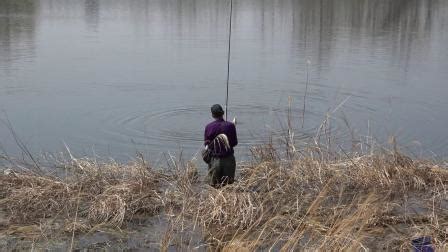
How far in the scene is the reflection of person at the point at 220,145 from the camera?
28.3ft

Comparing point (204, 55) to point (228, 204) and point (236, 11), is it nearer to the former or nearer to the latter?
point (228, 204)

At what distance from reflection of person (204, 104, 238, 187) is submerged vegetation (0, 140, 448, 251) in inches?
10.4

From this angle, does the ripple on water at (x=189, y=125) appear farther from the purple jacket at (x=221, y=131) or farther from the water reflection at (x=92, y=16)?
the water reflection at (x=92, y=16)

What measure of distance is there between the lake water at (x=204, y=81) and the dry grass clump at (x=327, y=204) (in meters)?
3.27

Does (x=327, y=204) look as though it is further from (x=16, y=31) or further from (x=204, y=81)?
(x=16, y=31)

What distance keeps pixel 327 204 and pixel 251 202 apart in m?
1.29

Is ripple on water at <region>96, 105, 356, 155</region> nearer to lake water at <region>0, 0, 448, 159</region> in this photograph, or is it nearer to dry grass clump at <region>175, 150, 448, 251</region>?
lake water at <region>0, 0, 448, 159</region>

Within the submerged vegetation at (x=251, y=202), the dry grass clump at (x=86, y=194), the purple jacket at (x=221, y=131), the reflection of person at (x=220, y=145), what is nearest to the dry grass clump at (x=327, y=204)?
the submerged vegetation at (x=251, y=202)

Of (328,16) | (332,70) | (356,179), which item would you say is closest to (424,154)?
(356,179)

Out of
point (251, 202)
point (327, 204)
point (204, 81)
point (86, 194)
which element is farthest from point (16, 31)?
point (251, 202)

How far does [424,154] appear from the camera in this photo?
13.7 meters

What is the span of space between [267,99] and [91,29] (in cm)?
2038

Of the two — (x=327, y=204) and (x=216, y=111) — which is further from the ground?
(x=216, y=111)

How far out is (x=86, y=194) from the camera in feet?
29.3
